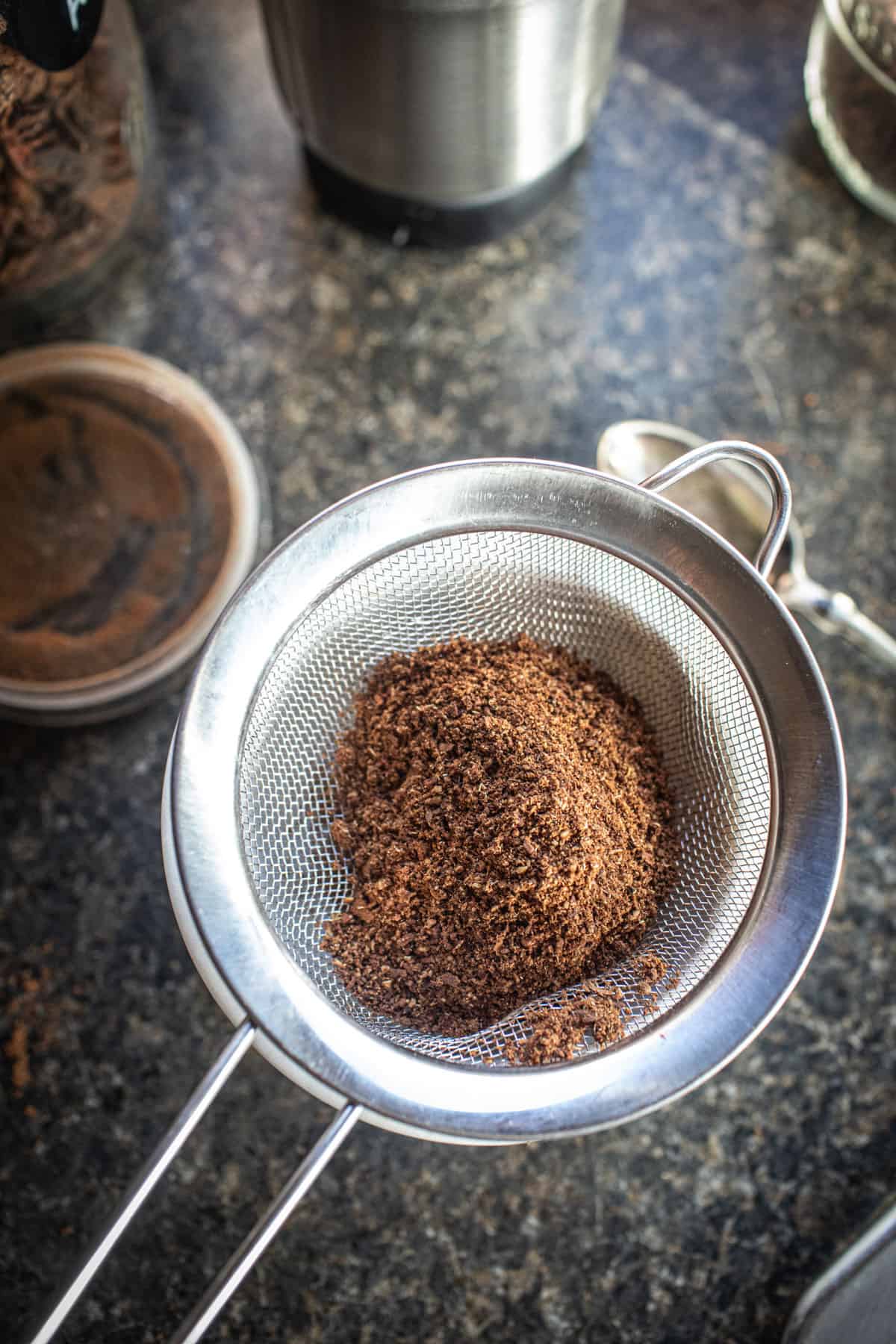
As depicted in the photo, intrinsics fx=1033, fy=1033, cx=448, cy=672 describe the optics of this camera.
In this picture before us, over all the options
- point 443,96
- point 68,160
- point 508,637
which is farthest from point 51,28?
point 508,637

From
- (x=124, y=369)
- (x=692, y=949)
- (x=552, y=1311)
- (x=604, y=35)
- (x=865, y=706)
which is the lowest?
(x=552, y=1311)

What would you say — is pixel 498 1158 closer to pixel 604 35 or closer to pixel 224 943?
pixel 224 943

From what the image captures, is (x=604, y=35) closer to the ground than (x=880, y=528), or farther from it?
farther from it

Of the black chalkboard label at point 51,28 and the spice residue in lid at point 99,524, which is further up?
the black chalkboard label at point 51,28

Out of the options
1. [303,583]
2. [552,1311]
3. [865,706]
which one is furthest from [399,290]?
[552,1311]

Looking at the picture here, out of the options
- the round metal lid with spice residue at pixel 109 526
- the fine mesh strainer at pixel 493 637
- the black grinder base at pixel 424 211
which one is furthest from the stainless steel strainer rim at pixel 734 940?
the black grinder base at pixel 424 211

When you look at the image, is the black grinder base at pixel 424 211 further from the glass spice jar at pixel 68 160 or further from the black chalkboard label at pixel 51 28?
the black chalkboard label at pixel 51 28

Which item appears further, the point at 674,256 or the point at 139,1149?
the point at 674,256

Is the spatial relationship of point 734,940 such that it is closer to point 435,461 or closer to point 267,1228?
point 267,1228
